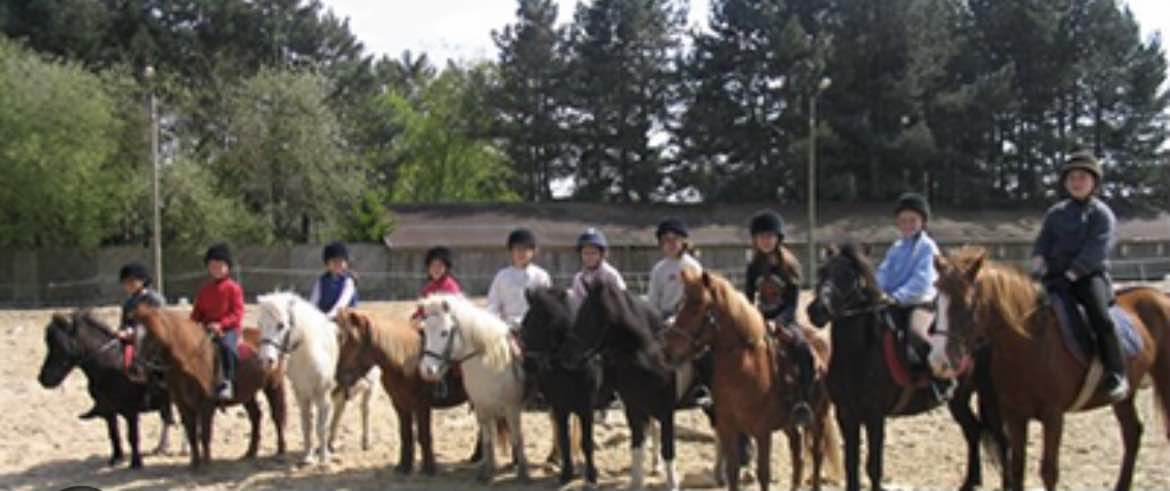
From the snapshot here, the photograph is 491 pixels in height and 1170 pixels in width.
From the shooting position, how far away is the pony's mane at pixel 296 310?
990cm

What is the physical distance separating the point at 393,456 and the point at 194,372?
2323 mm

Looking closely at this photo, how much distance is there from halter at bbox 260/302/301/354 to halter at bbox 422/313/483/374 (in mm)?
1653

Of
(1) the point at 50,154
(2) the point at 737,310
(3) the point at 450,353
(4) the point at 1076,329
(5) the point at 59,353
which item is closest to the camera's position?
(4) the point at 1076,329

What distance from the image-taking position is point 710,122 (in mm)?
43844

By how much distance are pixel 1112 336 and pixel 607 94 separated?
38166 millimetres

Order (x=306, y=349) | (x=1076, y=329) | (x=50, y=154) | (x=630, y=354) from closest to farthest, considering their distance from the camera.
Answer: (x=1076, y=329)
(x=630, y=354)
(x=306, y=349)
(x=50, y=154)

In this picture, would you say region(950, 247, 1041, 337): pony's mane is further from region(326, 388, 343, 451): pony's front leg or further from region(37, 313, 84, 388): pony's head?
region(37, 313, 84, 388): pony's head

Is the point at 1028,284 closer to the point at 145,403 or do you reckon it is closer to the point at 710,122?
the point at 145,403

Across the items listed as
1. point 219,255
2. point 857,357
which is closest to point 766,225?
point 857,357

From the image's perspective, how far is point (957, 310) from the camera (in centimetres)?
689

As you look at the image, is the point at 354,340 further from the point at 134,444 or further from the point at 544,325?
the point at 134,444

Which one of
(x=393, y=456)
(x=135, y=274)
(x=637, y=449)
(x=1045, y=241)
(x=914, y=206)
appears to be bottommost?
(x=393, y=456)

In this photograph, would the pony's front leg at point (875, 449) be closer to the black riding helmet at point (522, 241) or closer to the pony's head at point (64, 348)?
the black riding helmet at point (522, 241)

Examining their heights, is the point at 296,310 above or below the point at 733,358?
above
